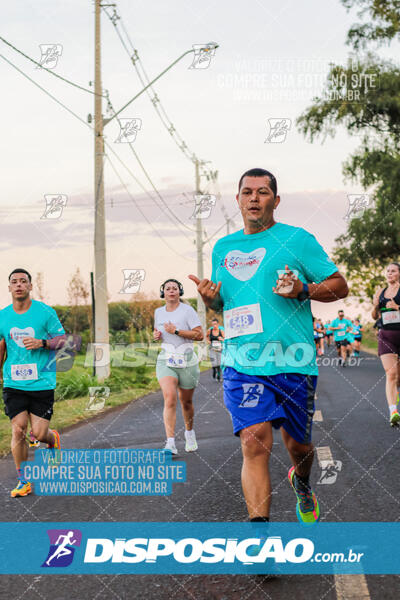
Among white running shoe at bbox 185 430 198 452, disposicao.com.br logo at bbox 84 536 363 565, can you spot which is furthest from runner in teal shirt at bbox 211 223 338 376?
white running shoe at bbox 185 430 198 452

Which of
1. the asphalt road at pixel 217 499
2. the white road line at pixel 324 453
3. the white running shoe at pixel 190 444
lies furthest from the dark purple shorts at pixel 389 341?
the white running shoe at pixel 190 444

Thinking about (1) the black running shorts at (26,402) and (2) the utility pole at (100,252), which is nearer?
(1) the black running shorts at (26,402)

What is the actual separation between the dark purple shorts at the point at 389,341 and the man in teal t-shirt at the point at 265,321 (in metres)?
5.01

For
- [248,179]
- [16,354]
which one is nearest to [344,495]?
[248,179]

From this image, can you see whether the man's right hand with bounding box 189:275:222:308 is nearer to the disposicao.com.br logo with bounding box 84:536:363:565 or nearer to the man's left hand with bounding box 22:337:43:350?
the disposicao.com.br logo with bounding box 84:536:363:565

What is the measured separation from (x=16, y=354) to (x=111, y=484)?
1.36m

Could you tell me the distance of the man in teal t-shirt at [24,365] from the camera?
616 cm

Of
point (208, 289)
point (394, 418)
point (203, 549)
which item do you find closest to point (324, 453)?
point (394, 418)

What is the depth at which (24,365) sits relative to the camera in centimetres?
615

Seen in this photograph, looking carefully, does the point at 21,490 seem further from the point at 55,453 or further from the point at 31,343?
the point at 31,343

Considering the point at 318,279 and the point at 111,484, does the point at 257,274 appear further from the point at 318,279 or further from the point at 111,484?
the point at 111,484

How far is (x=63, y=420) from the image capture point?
11.1 m

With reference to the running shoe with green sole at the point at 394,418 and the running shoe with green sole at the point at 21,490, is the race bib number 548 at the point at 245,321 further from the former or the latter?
the running shoe with green sole at the point at 394,418

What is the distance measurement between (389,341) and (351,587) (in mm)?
5665
